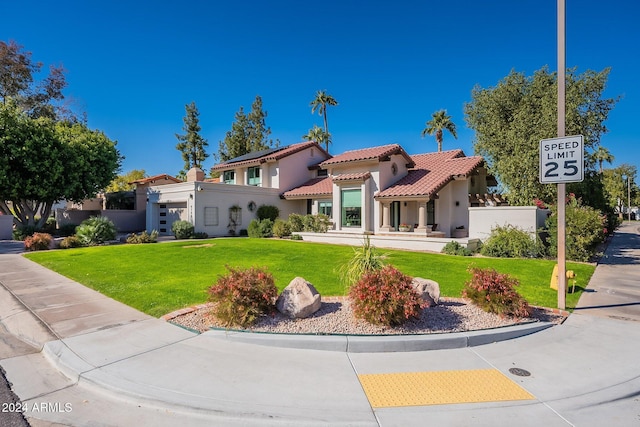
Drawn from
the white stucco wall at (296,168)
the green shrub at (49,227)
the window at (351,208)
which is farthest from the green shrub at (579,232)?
the green shrub at (49,227)

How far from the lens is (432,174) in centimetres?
→ 2295

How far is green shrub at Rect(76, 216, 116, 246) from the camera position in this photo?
67.0ft

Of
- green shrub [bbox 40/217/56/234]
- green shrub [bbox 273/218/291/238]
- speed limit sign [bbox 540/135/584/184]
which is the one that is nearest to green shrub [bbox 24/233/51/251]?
green shrub [bbox 40/217/56/234]

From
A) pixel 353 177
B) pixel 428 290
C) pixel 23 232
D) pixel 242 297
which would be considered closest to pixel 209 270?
pixel 242 297

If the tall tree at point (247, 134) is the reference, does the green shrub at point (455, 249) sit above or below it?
below

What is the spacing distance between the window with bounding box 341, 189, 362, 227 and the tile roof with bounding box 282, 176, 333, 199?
86.4 inches

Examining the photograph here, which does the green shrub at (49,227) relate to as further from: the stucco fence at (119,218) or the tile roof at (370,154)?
the tile roof at (370,154)

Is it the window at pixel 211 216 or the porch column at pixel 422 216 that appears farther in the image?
the window at pixel 211 216

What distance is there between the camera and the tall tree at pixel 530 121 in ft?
65.2

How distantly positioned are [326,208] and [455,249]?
12.2 m

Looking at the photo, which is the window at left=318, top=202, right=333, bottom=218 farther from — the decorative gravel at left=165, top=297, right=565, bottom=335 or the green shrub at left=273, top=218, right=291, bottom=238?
the decorative gravel at left=165, top=297, right=565, bottom=335

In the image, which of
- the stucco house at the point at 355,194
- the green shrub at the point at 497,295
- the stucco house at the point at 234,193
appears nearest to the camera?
the green shrub at the point at 497,295

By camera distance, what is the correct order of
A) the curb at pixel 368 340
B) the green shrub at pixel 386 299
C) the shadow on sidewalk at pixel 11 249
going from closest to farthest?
the curb at pixel 368 340, the green shrub at pixel 386 299, the shadow on sidewalk at pixel 11 249

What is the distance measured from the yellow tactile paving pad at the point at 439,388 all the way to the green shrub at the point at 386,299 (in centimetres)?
118
